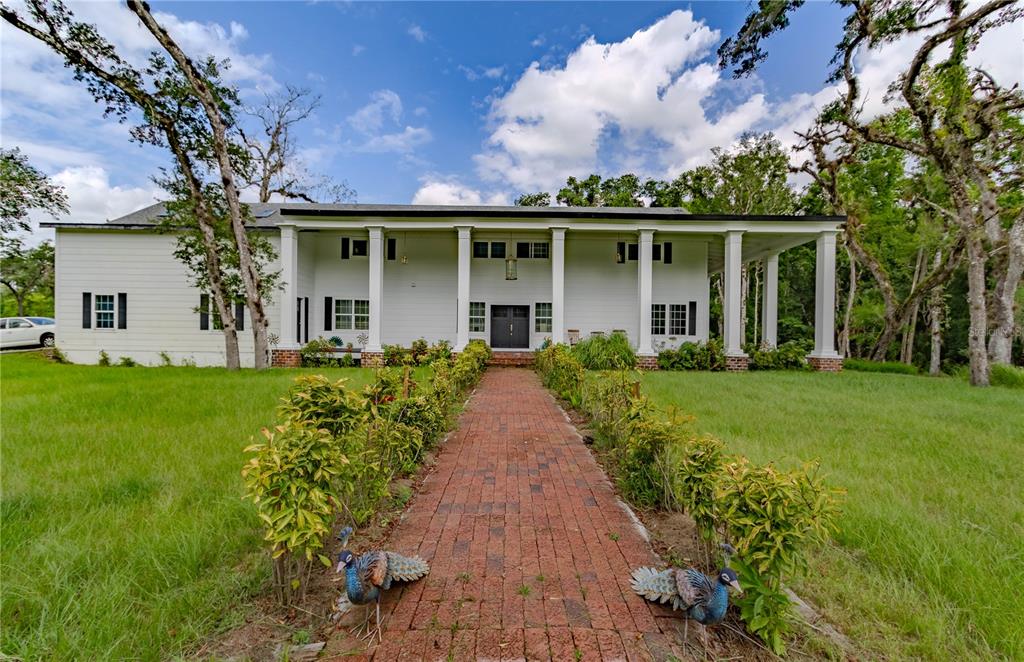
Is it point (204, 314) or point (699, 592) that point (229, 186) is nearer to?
point (204, 314)

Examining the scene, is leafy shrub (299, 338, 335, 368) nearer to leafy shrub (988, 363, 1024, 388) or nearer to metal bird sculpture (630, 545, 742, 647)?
metal bird sculpture (630, 545, 742, 647)

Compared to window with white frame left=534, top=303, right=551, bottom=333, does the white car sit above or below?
below

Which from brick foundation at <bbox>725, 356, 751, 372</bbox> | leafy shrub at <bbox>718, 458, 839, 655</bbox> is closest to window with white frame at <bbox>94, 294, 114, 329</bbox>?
leafy shrub at <bbox>718, 458, 839, 655</bbox>

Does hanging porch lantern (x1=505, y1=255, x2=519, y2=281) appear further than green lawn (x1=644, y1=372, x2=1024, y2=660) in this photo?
Yes

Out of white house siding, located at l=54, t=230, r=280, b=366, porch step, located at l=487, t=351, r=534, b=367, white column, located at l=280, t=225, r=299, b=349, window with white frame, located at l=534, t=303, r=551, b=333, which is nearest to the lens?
white column, located at l=280, t=225, r=299, b=349

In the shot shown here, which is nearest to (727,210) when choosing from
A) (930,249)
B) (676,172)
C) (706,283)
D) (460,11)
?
(676,172)

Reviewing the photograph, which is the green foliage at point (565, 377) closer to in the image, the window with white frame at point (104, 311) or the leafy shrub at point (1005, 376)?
the leafy shrub at point (1005, 376)

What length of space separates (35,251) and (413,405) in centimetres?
3826

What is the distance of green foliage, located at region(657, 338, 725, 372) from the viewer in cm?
1457

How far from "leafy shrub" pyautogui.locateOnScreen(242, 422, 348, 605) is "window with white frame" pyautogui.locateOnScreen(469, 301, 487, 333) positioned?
14.4 meters

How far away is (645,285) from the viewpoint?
48.4 ft

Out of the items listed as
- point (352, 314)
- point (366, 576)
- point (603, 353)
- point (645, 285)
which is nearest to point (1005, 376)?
point (645, 285)

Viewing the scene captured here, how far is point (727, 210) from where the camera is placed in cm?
2556

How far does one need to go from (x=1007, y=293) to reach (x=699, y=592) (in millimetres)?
21319
